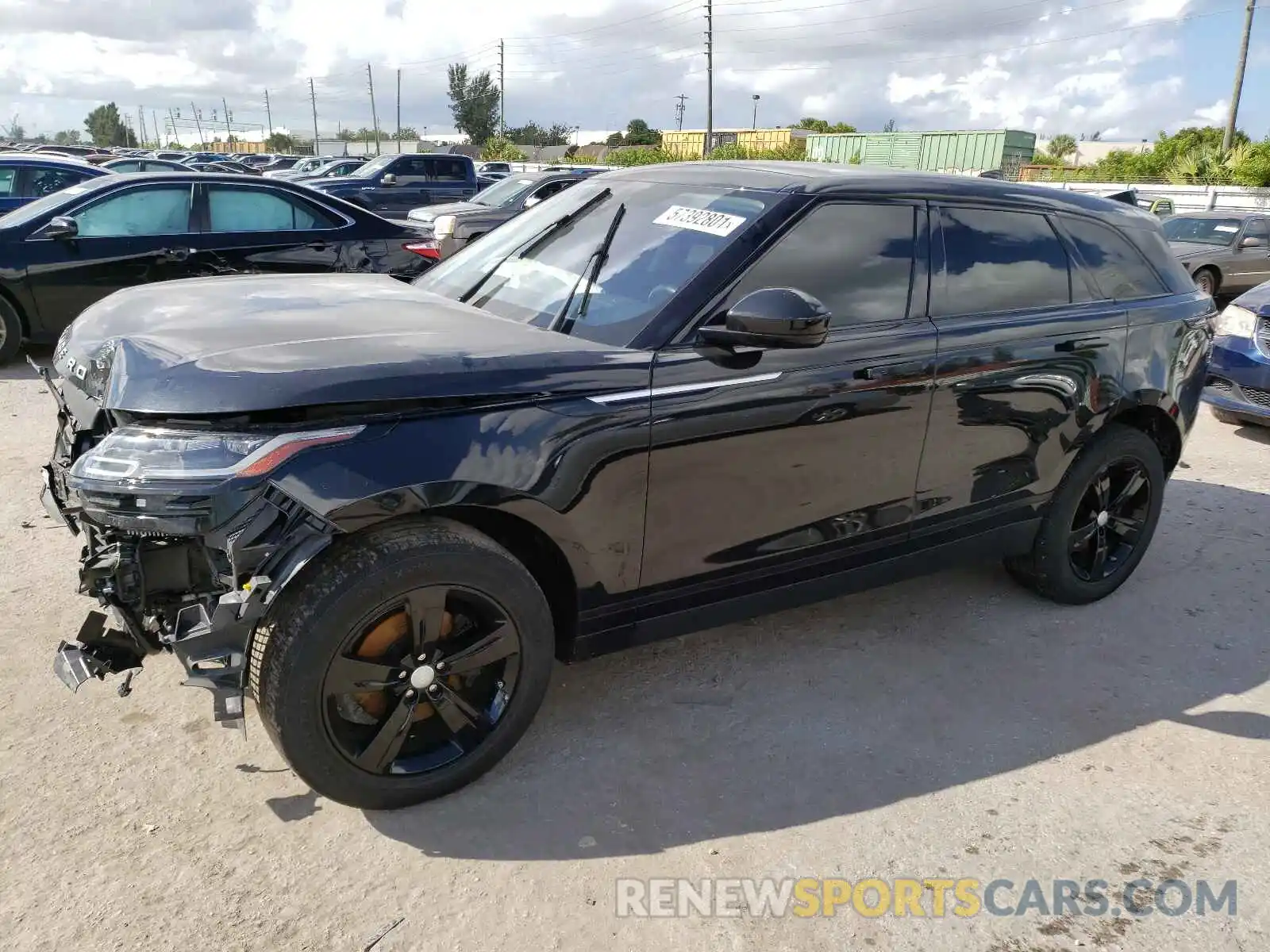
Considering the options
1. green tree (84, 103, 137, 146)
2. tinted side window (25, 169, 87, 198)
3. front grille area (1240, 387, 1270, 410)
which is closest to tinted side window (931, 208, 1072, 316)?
front grille area (1240, 387, 1270, 410)

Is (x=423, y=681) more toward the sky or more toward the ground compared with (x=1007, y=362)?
more toward the ground

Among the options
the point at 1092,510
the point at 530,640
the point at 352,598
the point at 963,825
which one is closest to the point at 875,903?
the point at 963,825

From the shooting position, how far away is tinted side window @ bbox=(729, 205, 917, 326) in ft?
A: 10.2

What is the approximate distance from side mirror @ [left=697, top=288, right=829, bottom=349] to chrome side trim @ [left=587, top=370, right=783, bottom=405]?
12 cm

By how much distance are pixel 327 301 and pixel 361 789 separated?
5.30 ft

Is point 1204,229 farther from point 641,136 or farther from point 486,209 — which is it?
point 641,136

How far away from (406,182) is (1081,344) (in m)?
17.4

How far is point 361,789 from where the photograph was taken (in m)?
2.61

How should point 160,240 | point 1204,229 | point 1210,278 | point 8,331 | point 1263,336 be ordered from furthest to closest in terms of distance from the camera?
1. point 1204,229
2. point 1210,278
3. point 160,240
4. point 8,331
5. point 1263,336

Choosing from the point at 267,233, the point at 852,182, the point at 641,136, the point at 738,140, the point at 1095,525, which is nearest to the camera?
the point at 852,182

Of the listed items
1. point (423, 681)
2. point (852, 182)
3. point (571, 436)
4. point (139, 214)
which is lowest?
point (423, 681)

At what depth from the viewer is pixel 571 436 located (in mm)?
2680

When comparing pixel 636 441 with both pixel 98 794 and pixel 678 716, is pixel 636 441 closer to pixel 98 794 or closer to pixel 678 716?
pixel 678 716

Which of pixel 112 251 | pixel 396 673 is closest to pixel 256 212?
pixel 112 251
